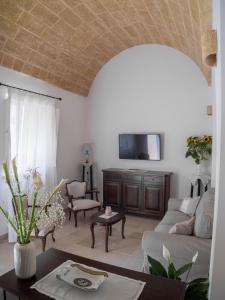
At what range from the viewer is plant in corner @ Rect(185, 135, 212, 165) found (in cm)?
425

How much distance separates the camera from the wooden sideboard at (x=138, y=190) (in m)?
4.50

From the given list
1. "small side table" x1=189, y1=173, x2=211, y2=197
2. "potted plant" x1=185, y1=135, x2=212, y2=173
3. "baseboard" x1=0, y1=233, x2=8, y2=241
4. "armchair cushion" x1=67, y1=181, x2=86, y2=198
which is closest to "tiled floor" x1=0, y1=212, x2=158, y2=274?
"baseboard" x1=0, y1=233, x2=8, y2=241

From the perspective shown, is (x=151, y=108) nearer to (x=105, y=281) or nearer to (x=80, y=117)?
(x=80, y=117)

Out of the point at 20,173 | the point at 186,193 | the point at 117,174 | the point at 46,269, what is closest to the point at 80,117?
the point at 117,174

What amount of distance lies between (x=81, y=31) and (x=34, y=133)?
1.92 meters

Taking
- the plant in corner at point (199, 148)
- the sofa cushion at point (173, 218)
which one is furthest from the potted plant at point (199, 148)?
the sofa cushion at point (173, 218)

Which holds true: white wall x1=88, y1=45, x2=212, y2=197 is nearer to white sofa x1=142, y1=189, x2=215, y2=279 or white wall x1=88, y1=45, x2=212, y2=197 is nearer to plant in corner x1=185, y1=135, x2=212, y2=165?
plant in corner x1=185, y1=135, x2=212, y2=165

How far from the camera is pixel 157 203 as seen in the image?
14.9 feet

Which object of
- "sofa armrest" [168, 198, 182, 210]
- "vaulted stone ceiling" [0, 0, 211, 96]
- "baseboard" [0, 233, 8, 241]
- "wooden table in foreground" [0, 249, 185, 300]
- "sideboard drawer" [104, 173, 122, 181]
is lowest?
"baseboard" [0, 233, 8, 241]

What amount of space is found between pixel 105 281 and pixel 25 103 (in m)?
3.38

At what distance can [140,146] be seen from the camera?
4965mm

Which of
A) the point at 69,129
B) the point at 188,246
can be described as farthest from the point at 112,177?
the point at 188,246

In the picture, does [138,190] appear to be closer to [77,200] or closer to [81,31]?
[77,200]

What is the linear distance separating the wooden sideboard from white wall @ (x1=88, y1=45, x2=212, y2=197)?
42 centimetres
